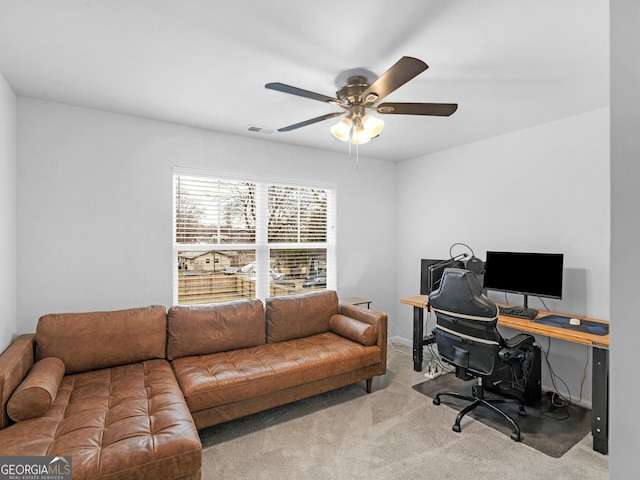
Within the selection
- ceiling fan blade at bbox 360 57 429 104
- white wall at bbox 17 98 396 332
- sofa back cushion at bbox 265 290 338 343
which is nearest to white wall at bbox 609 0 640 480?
ceiling fan blade at bbox 360 57 429 104

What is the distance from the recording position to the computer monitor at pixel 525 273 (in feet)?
9.82

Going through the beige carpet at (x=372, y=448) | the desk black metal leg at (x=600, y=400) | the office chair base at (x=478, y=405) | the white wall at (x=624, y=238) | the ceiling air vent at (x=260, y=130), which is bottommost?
the beige carpet at (x=372, y=448)

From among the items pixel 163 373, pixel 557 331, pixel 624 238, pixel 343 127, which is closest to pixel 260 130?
pixel 343 127

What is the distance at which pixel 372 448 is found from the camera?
2.38 meters

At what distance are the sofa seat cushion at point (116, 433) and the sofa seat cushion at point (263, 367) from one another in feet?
0.68

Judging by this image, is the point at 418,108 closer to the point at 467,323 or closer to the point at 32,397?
the point at 467,323

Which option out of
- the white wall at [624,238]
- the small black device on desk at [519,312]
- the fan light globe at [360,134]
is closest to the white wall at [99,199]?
the fan light globe at [360,134]

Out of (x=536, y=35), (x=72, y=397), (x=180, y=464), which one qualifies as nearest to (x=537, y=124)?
(x=536, y=35)

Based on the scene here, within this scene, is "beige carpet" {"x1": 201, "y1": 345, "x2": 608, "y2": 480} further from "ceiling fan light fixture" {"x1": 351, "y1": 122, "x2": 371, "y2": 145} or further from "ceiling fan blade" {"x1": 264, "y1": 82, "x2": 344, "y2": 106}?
"ceiling fan blade" {"x1": 264, "y1": 82, "x2": 344, "y2": 106}

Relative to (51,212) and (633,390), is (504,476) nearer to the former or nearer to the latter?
(633,390)

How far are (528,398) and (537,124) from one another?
8.29 feet

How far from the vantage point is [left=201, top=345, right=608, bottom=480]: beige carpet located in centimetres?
214

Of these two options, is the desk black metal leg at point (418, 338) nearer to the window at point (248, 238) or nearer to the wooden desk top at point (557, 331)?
the wooden desk top at point (557, 331)

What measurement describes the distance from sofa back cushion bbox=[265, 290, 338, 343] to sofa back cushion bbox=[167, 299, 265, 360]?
0.12 meters
